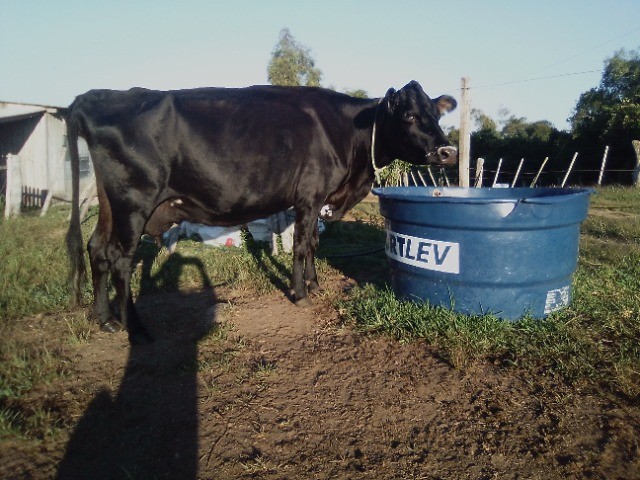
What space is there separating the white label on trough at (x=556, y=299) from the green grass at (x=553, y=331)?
0.07 m

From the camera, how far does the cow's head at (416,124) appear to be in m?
4.23

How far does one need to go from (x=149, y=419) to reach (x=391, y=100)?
3149 mm

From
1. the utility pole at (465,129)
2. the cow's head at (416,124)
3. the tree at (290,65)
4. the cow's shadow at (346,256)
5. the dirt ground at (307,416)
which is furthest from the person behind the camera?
the tree at (290,65)

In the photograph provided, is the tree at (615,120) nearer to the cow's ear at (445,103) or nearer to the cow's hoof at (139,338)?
the cow's ear at (445,103)

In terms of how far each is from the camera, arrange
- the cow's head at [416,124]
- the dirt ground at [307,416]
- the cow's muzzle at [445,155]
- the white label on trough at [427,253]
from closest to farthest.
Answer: the dirt ground at [307,416] < the white label on trough at [427,253] < the cow's muzzle at [445,155] < the cow's head at [416,124]

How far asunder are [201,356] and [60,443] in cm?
105

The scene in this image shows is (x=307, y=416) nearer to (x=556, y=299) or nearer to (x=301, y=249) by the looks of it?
(x=301, y=249)

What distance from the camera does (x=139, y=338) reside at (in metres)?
3.52

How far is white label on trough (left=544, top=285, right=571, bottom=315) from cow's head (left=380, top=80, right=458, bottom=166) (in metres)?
1.36

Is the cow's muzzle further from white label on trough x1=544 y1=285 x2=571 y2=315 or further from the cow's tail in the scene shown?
the cow's tail

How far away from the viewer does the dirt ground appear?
216 centimetres

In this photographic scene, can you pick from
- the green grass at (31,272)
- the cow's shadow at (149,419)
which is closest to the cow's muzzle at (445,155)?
the cow's shadow at (149,419)

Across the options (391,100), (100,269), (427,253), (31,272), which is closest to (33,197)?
(31,272)

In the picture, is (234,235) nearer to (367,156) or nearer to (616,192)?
(367,156)
